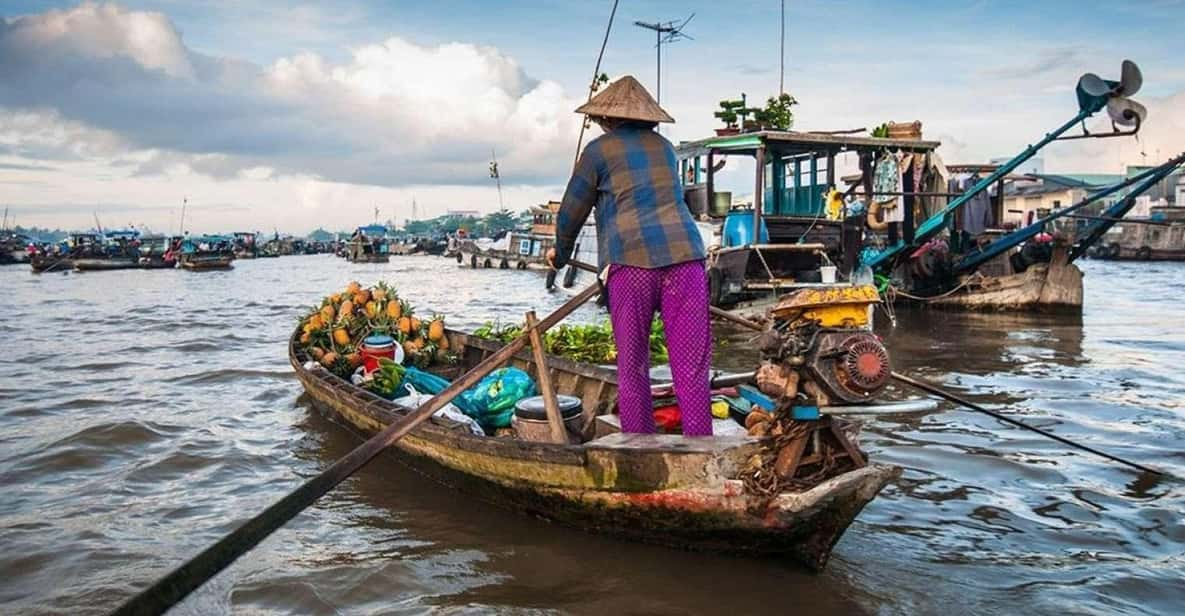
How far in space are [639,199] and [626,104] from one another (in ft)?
1.43

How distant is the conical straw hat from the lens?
366cm

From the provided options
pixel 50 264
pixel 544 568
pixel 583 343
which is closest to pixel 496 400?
pixel 544 568

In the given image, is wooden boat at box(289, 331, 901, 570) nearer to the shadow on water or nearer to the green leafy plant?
the shadow on water

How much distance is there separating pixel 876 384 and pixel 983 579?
94 cm

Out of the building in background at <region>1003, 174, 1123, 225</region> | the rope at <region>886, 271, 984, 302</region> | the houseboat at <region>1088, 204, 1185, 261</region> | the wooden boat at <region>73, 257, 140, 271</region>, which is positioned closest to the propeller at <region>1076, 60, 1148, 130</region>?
the rope at <region>886, 271, 984, 302</region>

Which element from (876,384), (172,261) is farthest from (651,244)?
(172,261)

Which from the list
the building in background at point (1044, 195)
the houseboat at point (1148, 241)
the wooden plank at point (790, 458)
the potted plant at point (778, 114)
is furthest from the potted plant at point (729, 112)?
the building in background at point (1044, 195)

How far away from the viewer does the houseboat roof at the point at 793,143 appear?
11802mm

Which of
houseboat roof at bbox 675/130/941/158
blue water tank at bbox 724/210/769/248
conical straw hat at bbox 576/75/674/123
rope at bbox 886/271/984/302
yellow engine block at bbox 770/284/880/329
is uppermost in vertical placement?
houseboat roof at bbox 675/130/941/158

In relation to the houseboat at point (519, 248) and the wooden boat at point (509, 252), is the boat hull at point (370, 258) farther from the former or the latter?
the houseboat at point (519, 248)

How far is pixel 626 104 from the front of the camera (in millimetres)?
3668

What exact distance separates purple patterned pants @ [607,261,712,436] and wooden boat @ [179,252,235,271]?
119 feet

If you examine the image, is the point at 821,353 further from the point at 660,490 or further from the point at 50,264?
the point at 50,264

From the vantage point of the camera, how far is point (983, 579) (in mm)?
3430
